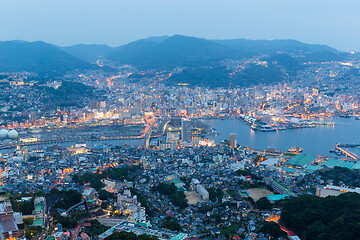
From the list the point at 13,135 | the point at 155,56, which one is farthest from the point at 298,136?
the point at 155,56

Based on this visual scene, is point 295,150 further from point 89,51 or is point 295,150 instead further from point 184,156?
point 89,51

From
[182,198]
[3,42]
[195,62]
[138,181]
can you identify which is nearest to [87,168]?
[138,181]

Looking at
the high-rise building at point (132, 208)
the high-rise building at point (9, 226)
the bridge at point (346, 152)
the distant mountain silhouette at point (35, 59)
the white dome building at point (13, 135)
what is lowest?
the bridge at point (346, 152)

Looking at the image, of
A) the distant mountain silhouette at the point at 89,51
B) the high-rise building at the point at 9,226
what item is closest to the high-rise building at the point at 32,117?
the high-rise building at the point at 9,226

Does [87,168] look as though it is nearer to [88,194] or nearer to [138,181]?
[138,181]

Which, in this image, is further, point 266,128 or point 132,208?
point 266,128

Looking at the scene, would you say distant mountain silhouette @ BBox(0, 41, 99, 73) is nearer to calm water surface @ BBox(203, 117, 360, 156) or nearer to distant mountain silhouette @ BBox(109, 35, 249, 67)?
distant mountain silhouette @ BBox(109, 35, 249, 67)

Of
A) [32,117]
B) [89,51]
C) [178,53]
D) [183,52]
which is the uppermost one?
[89,51]

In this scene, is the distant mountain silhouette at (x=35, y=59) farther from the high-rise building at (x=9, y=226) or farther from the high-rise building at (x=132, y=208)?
the high-rise building at (x=9, y=226)
